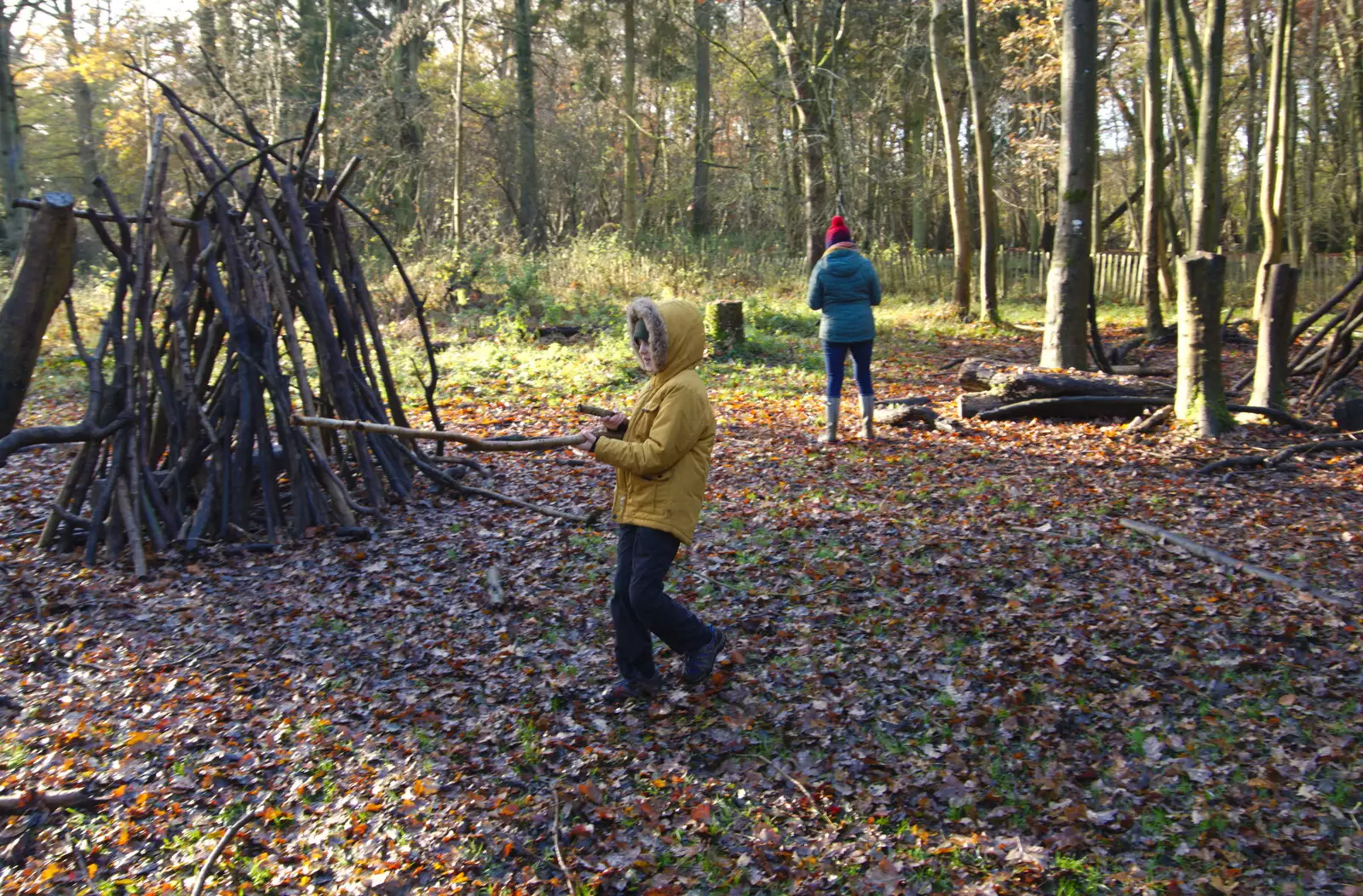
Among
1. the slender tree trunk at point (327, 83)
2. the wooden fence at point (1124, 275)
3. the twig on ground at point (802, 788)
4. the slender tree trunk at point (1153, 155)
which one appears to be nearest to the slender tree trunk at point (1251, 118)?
the wooden fence at point (1124, 275)

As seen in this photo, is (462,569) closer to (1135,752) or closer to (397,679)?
(397,679)

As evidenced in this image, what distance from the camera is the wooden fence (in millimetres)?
19266

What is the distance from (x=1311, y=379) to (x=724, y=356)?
690 centimetres

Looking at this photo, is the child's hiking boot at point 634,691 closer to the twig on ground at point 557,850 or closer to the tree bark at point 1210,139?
the twig on ground at point 557,850

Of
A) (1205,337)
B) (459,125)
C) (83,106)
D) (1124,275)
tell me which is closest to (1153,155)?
(1205,337)

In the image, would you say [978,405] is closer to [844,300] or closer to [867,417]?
[867,417]

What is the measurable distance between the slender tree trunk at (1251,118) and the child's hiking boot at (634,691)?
62.1ft

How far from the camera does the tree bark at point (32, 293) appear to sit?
4.96m

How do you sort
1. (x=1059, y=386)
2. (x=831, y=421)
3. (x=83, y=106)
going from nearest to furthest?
(x=831, y=421) → (x=1059, y=386) → (x=83, y=106)

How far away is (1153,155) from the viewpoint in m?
13.3

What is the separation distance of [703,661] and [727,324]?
9.06m

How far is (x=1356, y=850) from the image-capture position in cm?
328

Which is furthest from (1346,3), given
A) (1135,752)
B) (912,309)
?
(1135,752)

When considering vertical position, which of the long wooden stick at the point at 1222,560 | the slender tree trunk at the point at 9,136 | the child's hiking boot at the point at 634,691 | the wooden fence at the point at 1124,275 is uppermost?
the slender tree trunk at the point at 9,136
